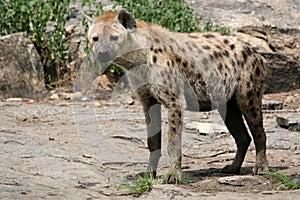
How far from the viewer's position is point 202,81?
503 cm

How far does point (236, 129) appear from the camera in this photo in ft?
17.6

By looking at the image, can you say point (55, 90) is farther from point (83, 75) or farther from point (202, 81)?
point (202, 81)

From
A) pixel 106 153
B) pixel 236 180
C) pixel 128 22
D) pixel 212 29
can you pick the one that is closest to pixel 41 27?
pixel 212 29

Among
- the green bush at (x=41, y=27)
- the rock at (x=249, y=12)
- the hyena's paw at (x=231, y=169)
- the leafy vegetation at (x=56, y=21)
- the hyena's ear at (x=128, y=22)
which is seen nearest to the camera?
the hyena's ear at (x=128, y=22)

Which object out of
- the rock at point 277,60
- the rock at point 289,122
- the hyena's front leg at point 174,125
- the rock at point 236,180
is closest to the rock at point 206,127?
the rock at point 289,122

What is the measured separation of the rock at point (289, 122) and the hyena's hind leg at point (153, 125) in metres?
1.84

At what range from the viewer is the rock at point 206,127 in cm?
654

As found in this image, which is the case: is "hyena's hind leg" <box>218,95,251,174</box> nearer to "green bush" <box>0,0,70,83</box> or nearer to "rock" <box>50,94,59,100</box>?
"rock" <box>50,94,59,100</box>

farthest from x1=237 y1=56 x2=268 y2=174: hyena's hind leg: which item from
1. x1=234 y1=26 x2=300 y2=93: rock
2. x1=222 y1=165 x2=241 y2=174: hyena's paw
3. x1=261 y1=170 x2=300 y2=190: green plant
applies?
x1=234 y1=26 x2=300 y2=93: rock

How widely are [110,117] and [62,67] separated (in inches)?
80.1

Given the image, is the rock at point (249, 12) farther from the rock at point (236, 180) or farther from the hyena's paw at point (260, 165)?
the rock at point (236, 180)

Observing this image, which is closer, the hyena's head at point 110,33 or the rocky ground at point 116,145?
the rocky ground at point 116,145

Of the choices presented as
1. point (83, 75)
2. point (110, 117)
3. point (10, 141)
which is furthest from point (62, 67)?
point (10, 141)

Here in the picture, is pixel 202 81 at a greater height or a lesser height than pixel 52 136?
greater
